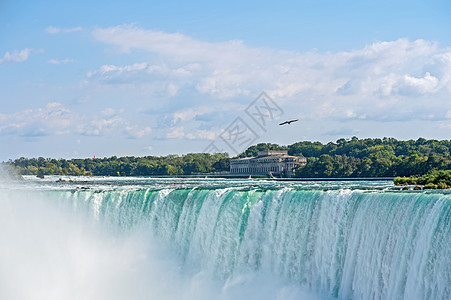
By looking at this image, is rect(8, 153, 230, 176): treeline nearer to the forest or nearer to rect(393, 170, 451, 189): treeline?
the forest

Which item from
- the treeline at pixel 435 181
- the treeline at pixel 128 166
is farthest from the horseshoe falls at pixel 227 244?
the treeline at pixel 128 166

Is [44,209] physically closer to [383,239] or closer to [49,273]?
[49,273]

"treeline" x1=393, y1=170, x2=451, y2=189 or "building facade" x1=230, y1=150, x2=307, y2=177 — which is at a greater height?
"building facade" x1=230, y1=150, x2=307, y2=177

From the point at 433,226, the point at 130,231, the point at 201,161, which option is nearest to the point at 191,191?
the point at 130,231

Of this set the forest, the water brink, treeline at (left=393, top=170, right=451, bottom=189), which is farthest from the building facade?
the water brink

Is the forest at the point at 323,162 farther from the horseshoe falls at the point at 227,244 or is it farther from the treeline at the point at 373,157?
the horseshoe falls at the point at 227,244

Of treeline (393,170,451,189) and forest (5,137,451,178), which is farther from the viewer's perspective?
forest (5,137,451,178)
